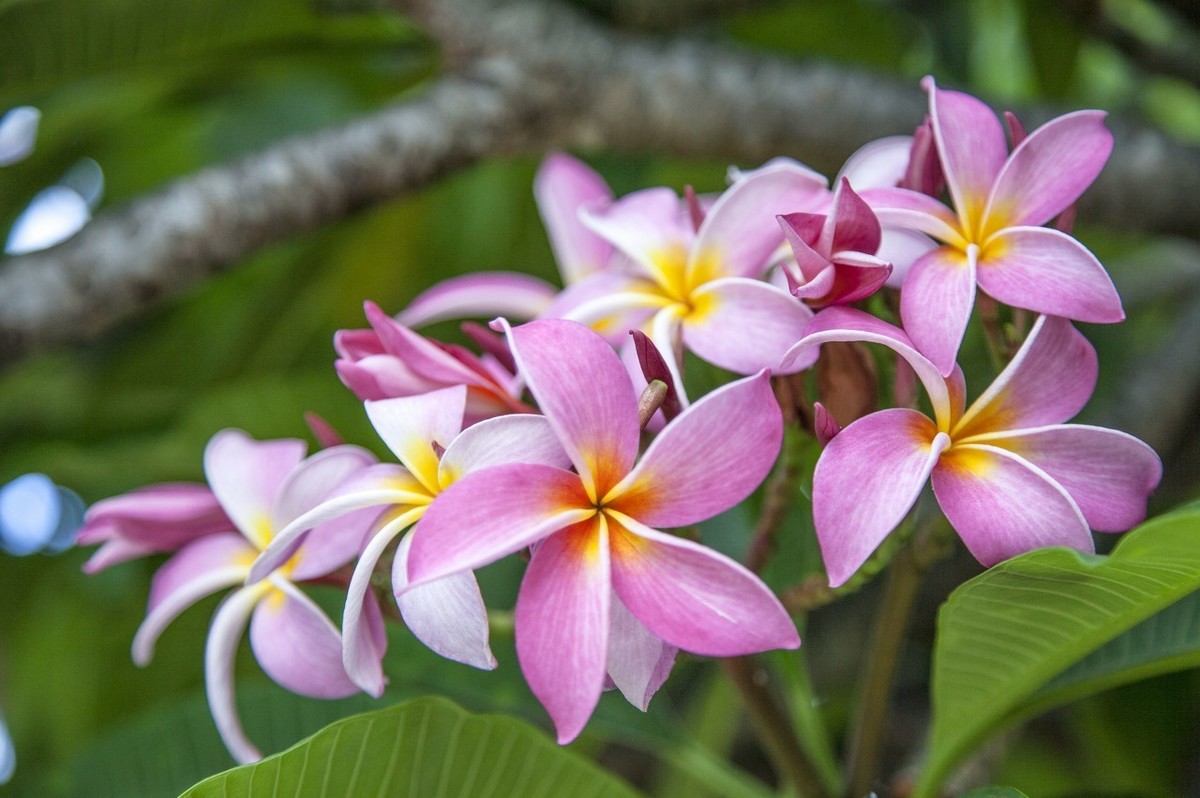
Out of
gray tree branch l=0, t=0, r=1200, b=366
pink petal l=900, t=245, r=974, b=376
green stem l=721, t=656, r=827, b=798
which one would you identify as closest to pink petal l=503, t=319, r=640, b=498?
pink petal l=900, t=245, r=974, b=376

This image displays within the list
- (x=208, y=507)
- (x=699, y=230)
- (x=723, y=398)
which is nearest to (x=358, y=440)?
(x=208, y=507)

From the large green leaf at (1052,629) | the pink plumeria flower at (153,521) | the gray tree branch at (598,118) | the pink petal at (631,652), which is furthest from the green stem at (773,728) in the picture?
the gray tree branch at (598,118)

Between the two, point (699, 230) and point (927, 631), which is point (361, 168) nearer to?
point (699, 230)

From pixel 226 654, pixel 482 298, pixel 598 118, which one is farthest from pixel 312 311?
pixel 226 654

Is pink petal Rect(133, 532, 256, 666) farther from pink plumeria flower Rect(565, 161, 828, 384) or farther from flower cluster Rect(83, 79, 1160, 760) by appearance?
pink plumeria flower Rect(565, 161, 828, 384)

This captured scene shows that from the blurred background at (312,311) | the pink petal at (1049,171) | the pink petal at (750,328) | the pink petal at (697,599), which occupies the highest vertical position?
the pink petal at (1049,171)

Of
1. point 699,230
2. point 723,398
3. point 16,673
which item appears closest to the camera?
point 723,398

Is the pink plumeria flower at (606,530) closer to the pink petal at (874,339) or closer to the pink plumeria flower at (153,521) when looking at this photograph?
the pink petal at (874,339)
